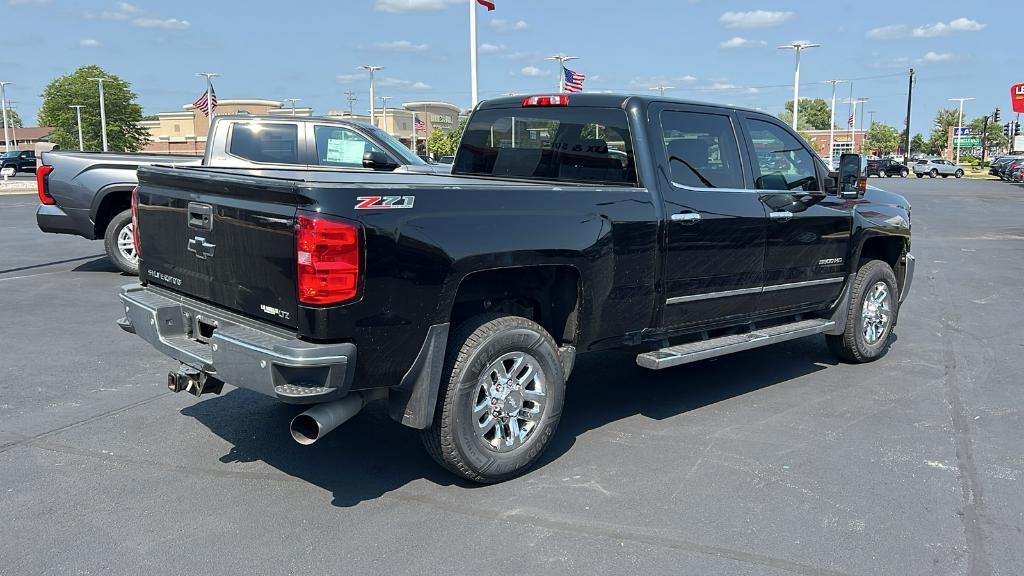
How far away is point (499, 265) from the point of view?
4.11 m

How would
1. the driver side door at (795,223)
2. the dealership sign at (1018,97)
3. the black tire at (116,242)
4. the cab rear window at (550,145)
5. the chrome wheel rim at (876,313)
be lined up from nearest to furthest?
the cab rear window at (550,145), the driver side door at (795,223), the chrome wheel rim at (876,313), the black tire at (116,242), the dealership sign at (1018,97)

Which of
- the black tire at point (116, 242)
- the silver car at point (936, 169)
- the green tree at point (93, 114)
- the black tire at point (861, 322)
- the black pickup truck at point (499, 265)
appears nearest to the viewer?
the black pickup truck at point (499, 265)

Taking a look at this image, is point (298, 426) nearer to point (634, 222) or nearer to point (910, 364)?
point (634, 222)

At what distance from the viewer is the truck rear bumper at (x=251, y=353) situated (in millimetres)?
3562

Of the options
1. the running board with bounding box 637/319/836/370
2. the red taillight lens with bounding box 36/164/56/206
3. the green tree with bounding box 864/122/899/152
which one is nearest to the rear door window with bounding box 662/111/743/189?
the running board with bounding box 637/319/836/370

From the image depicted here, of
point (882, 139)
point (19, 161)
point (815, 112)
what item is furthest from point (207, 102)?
point (815, 112)

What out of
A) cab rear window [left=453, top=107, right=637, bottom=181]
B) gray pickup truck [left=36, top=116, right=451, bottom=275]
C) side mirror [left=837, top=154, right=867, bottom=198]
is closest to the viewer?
cab rear window [left=453, top=107, right=637, bottom=181]

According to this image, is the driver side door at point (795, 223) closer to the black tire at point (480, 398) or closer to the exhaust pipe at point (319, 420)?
the black tire at point (480, 398)

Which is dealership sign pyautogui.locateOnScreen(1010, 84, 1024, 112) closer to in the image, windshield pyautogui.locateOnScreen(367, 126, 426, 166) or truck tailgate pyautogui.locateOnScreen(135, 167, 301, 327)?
windshield pyautogui.locateOnScreen(367, 126, 426, 166)

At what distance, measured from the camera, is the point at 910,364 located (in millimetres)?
6910

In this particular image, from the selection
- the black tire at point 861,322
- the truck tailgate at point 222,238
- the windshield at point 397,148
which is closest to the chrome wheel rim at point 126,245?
the windshield at point 397,148

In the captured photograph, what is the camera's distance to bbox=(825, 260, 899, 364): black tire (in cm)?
663

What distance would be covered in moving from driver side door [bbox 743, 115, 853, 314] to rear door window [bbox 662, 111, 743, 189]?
0.20m

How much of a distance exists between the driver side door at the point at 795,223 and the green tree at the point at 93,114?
3930 inches
